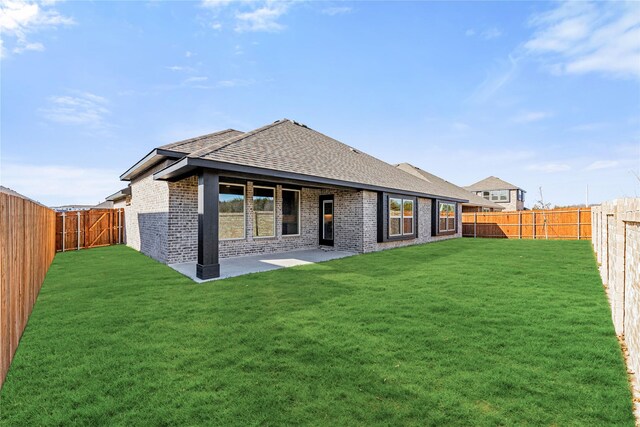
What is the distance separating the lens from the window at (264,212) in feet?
36.8

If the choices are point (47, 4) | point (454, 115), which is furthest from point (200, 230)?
point (454, 115)

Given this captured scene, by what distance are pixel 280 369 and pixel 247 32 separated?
1204cm

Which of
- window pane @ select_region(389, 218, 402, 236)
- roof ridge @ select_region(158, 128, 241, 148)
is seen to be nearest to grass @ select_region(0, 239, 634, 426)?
roof ridge @ select_region(158, 128, 241, 148)

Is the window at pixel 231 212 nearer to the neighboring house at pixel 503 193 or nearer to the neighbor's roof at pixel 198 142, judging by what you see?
A: the neighbor's roof at pixel 198 142

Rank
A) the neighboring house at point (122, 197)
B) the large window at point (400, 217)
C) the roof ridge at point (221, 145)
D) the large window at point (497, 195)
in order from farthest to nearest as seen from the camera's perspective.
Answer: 1. the large window at point (497, 195)
2. the neighboring house at point (122, 197)
3. the large window at point (400, 217)
4. the roof ridge at point (221, 145)

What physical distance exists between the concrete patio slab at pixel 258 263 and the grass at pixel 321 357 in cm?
177

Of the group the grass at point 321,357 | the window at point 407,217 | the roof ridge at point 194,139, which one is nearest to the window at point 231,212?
the roof ridge at point 194,139

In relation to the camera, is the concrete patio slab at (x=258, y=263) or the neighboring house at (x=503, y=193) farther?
the neighboring house at (x=503, y=193)

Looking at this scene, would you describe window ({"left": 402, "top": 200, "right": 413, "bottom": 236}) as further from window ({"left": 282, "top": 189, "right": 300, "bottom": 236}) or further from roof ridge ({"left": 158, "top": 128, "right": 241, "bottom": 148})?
roof ridge ({"left": 158, "top": 128, "right": 241, "bottom": 148})

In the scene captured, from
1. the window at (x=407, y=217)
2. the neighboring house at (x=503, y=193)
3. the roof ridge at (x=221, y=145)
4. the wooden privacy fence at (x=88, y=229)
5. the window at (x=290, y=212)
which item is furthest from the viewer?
the neighboring house at (x=503, y=193)

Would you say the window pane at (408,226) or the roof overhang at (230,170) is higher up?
the roof overhang at (230,170)

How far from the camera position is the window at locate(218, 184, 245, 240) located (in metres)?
10.3

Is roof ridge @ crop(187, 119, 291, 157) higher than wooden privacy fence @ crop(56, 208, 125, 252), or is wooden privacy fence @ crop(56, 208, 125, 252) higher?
roof ridge @ crop(187, 119, 291, 157)

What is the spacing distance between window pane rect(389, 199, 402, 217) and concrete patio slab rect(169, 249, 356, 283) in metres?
3.27
